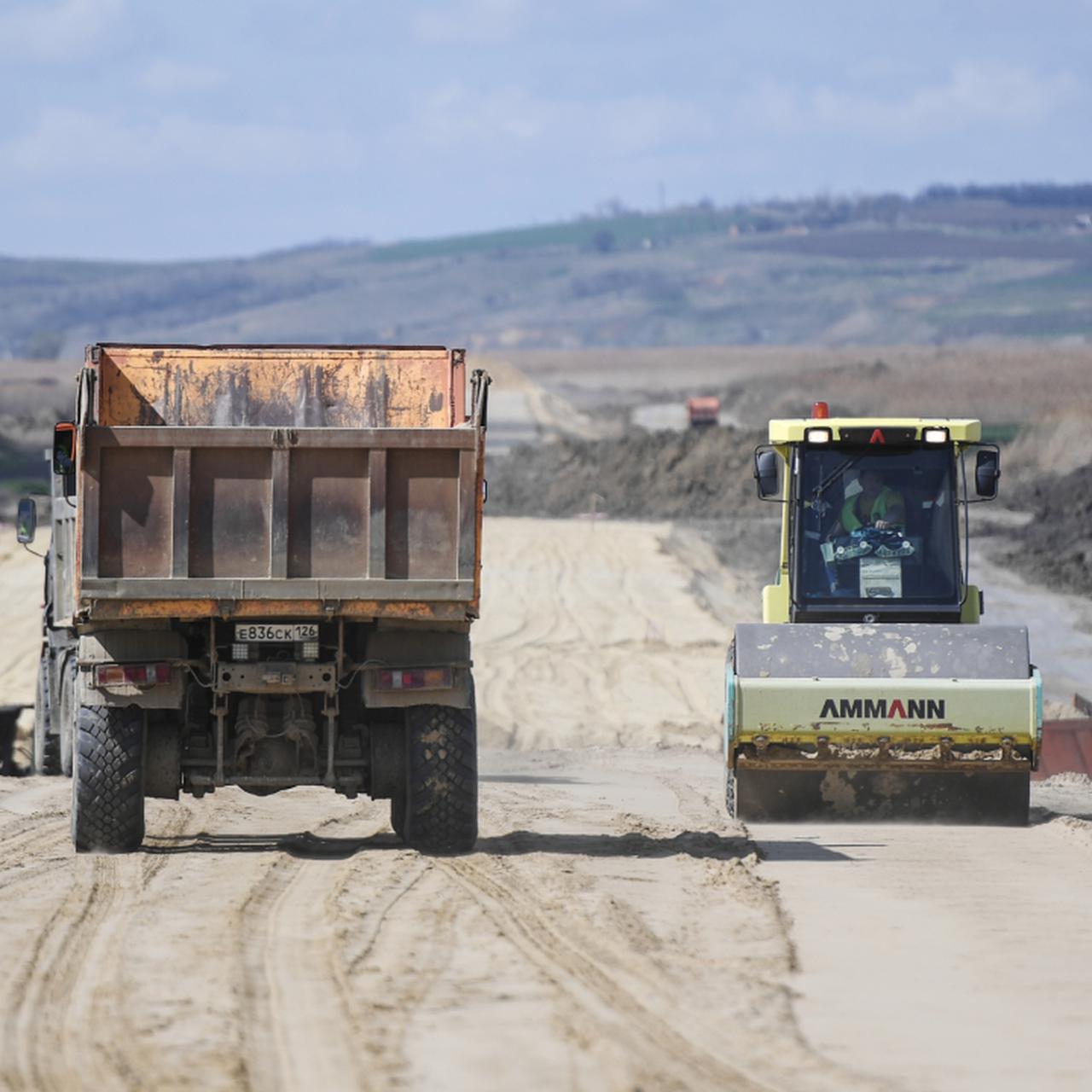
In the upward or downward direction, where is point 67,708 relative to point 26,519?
downward

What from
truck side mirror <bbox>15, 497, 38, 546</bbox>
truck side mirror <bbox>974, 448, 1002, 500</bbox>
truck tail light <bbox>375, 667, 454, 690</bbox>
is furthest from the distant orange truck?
truck tail light <bbox>375, 667, 454, 690</bbox>

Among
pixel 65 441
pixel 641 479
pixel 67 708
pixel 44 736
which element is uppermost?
pixel 641 479

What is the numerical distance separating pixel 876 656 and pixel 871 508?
1.27 metres

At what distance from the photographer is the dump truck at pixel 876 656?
1222 centimetres

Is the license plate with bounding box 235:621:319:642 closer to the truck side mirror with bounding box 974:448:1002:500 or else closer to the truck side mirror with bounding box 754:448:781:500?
the truck side mirror with bounding box 754:448:781:500

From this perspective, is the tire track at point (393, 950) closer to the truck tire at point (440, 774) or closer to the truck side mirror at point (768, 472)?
the truck tire at point (440, 774)

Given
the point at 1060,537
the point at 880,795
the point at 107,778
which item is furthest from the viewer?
the point at 1060,537

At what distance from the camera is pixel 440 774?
35.8ft

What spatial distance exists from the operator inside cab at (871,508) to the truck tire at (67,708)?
5678 millimetres

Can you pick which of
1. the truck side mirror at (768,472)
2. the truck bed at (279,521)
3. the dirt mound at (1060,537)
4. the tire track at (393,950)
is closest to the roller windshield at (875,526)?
the truck side mirror at (768,472)

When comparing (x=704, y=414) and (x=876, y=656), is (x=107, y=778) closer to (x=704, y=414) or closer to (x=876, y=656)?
(x=876, y=656)

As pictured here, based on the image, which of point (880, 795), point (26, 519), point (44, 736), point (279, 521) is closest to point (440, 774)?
point (279, 521)

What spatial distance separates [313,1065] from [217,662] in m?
4.36

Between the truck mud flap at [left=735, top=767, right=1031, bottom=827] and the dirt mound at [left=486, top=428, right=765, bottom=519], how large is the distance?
32290mm
